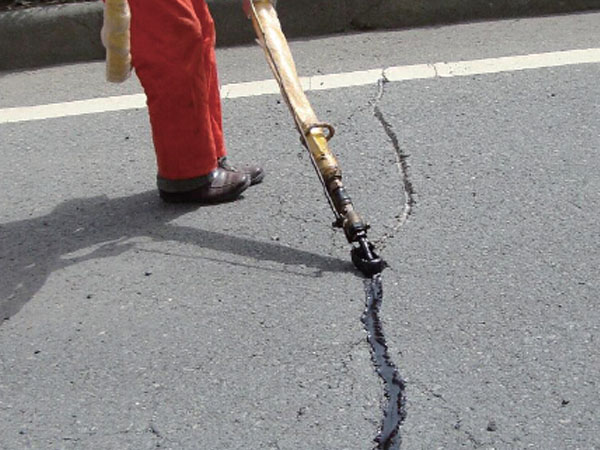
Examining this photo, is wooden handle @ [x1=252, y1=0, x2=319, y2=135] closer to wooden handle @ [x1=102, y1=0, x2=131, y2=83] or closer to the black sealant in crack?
wooden handle @ [x1=102, y1=0, x2=131, y2=83]

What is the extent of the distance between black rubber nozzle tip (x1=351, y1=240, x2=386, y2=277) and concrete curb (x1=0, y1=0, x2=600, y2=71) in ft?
7.59

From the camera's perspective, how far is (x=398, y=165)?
4492 millimetres

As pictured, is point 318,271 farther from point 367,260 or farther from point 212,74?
point 212,74

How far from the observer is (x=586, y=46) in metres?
5.40

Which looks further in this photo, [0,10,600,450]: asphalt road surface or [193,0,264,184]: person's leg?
[193,0,264,184]: person's leg

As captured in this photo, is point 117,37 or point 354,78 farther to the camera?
point 354,78

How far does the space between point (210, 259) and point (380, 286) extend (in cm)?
58

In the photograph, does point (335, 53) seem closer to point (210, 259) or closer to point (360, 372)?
point (210, 259)

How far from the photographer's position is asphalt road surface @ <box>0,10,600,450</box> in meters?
3.17

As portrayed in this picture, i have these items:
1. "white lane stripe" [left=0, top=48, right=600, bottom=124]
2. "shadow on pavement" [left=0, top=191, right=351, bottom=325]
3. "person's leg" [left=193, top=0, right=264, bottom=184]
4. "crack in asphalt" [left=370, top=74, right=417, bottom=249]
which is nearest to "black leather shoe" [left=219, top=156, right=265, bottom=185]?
"person's leg" [left=193, top=0, right=264, bottom=184]

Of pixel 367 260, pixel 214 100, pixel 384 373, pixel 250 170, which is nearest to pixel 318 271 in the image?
pixel 367 260

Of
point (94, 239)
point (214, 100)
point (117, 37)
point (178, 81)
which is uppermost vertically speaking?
point (117, 37)

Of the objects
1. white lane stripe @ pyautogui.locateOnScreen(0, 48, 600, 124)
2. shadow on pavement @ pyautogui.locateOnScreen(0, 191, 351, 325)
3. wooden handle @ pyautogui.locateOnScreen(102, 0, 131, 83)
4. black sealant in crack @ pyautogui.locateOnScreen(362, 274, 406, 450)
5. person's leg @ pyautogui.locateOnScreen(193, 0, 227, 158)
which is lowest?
white lane stripe @ pyautogui.locateOnScreen(0, 48, 600, 124)

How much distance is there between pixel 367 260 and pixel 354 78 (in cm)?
172
